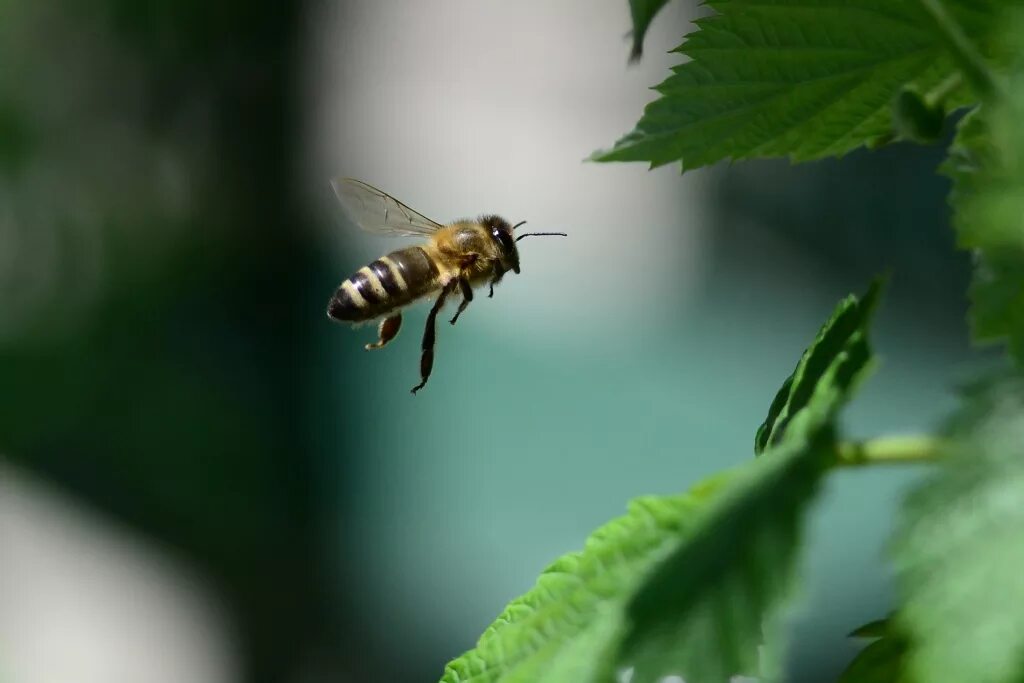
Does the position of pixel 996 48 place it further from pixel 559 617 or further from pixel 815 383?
pixel 559 617

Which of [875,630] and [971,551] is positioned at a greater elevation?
[971,551]

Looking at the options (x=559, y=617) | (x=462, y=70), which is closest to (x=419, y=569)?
(x=462, y=70)

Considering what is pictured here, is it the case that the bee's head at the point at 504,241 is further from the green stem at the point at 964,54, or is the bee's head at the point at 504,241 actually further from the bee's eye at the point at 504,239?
the green stem at the point at 964,54

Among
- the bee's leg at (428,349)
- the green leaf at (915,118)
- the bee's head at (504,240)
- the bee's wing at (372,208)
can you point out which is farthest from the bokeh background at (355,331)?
the green leaf at (915,118)

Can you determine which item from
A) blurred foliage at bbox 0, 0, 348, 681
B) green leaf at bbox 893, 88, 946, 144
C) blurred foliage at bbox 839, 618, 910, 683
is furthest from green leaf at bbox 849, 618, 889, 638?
blurred foliage at bbox 0, 0, 348, 681

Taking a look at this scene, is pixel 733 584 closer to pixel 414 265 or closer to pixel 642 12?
pixel 642 12

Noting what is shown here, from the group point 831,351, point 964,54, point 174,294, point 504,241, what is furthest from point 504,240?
point 174,294
